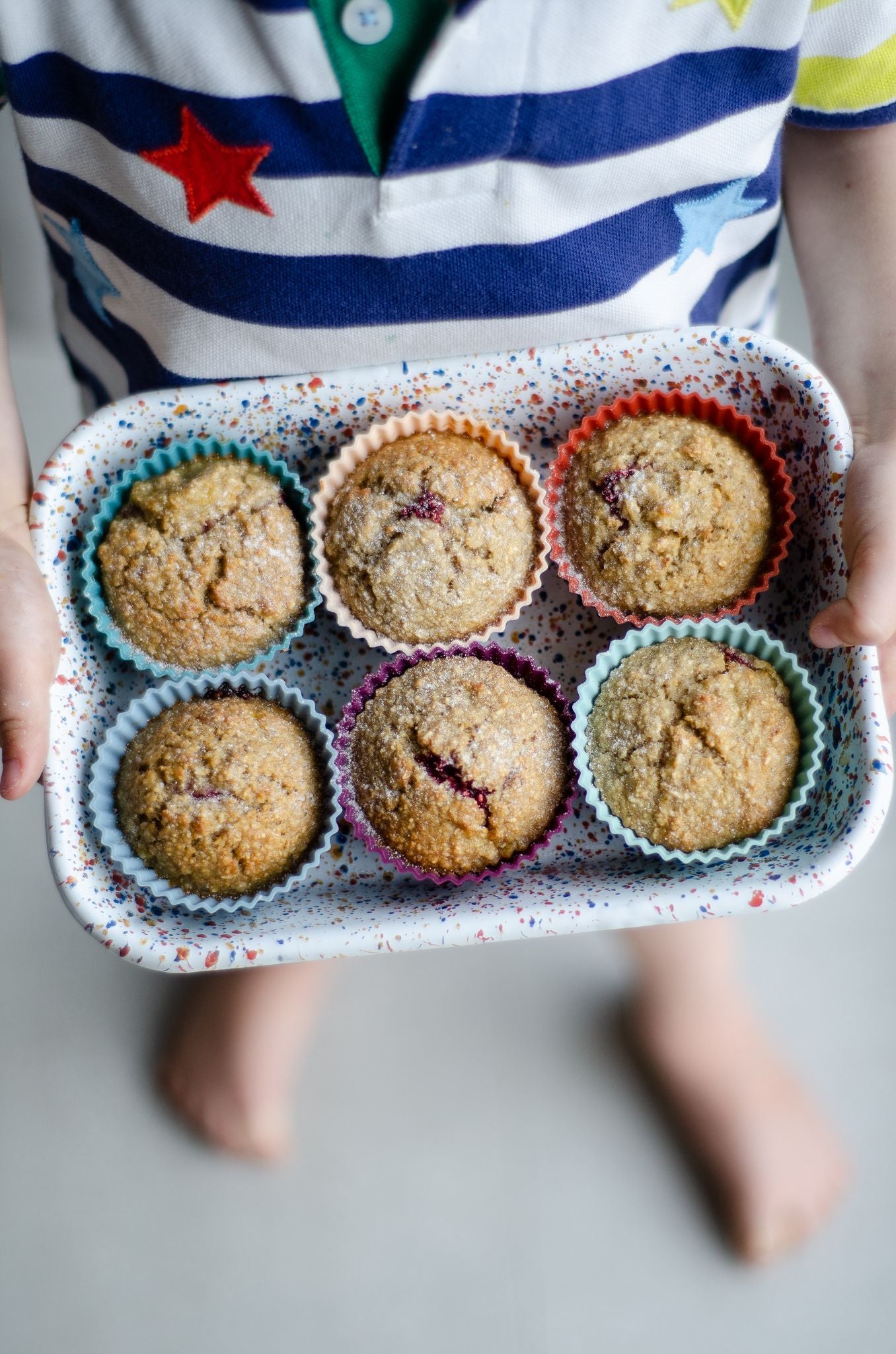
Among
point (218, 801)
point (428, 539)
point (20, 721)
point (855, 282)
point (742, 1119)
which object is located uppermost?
point (855, 282)

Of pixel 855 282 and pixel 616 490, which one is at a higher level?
pixel 855 282

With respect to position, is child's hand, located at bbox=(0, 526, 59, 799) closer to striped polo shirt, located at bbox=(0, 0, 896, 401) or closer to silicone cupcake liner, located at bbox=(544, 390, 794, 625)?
striped polo shirt, located at bbox=(0, 0, 896, 401)

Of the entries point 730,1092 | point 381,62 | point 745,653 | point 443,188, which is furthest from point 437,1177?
point 381,62

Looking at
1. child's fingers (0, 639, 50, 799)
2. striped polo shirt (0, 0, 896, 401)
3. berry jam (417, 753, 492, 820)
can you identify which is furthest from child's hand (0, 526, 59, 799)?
berry jam (417, 753, 492, 820)

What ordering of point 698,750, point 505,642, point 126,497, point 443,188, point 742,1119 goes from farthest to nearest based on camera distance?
point 742,1119 < point 505,642 < point 126,497 < point 698,750 < point 443,188

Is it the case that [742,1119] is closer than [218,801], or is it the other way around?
[218,801]

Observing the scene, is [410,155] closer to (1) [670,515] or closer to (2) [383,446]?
(2) [383,446]

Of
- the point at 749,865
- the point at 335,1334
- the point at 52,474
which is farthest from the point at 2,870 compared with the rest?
the point at 749,865

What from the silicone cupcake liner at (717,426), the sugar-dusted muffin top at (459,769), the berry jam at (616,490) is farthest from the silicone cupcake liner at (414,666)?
the berry jam at (616,490)
